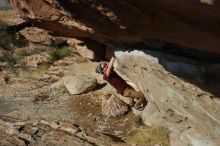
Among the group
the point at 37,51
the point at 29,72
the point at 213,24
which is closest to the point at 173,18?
the point at 213,24

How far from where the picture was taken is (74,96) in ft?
Result: 46.8

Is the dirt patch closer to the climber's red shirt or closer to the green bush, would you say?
the climber's red shirt

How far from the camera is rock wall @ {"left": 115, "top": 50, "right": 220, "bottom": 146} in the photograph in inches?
377

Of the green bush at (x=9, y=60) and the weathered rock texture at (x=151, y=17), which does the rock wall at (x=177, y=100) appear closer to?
the weathered rock texture at (x=151, y=17)

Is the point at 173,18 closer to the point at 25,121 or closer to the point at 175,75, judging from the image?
the point at 175,75

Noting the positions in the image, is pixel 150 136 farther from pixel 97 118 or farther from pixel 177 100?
pixel 177 100

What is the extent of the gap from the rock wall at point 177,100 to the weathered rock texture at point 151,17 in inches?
44.5

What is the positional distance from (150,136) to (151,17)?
5.19 m

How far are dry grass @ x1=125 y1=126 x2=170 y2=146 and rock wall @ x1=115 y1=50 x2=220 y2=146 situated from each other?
1.08 feet

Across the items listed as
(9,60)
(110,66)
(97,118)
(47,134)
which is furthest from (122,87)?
(9,60)

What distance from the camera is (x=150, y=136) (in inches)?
469

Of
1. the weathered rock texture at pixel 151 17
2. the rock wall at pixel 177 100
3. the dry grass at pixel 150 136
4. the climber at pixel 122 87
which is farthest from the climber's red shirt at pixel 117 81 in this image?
the weathered rock texture at pixel 151 17

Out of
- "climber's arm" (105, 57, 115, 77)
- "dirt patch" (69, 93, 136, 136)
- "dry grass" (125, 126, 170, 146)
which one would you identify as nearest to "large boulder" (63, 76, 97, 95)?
"dirt patch" (69, 93, 136, 136)

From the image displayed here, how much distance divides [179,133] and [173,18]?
4455mm
